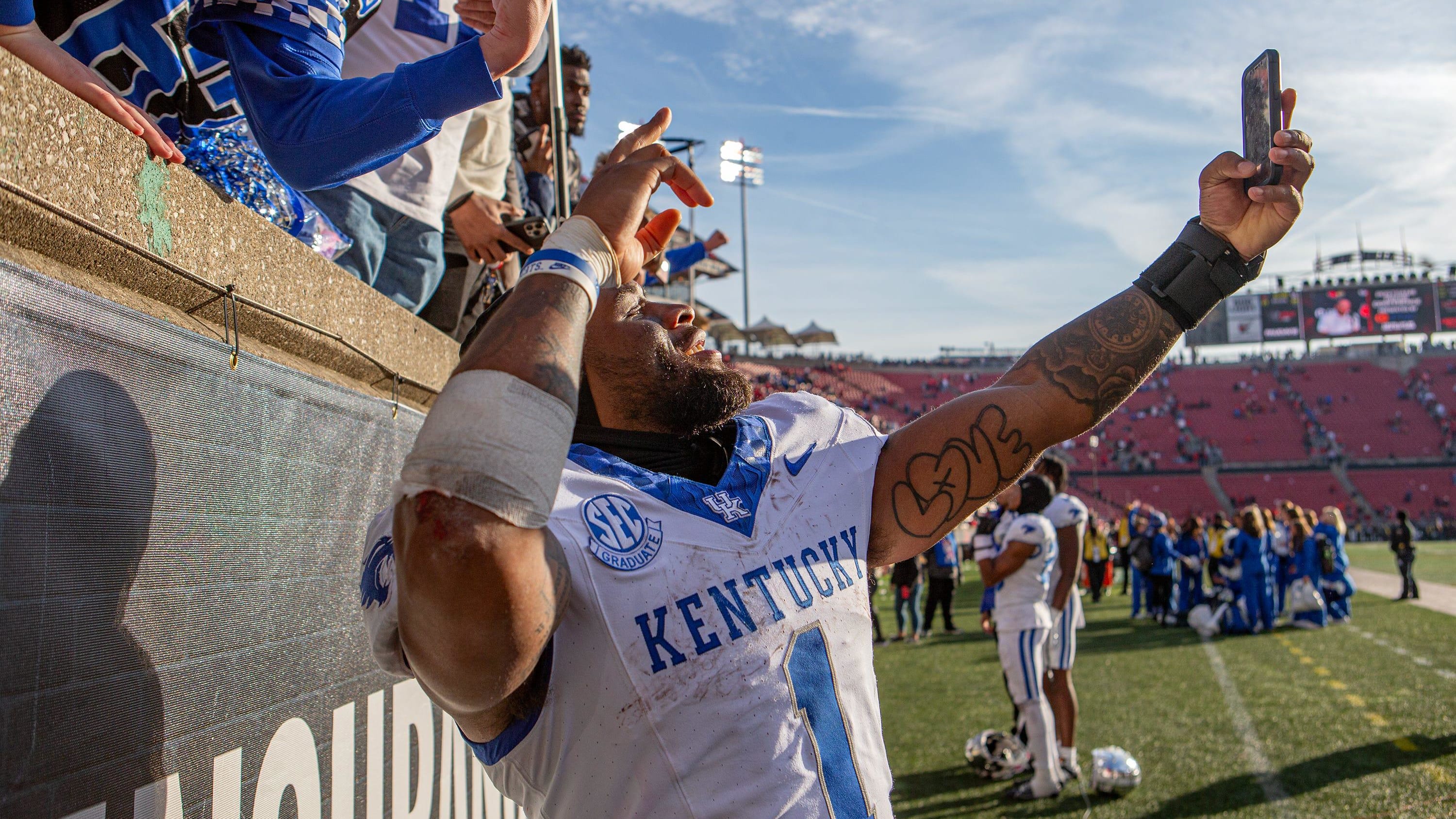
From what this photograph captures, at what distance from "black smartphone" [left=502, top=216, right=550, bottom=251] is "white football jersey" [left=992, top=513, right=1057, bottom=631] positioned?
4.82 metres

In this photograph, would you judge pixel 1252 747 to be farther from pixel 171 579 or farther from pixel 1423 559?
pixel 1423 559

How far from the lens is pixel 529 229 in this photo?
2924 millimetres

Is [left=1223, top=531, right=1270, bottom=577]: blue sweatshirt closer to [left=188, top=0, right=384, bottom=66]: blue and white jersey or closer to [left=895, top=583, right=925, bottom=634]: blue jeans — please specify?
[left=895, top=583, right=925, bottom=634]: blue jeans

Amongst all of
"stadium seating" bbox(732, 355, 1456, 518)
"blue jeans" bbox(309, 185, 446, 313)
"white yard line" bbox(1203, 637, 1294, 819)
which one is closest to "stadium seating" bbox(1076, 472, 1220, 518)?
"stadium seating" bbox(732, 355, 1456, 518)

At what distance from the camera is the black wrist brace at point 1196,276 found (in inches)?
79.2

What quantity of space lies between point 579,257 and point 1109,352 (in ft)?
4.10

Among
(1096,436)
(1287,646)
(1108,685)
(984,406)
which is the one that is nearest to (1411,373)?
(1096,436)

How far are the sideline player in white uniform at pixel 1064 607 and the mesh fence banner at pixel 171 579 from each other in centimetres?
551

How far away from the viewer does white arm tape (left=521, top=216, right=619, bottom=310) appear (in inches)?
53.7

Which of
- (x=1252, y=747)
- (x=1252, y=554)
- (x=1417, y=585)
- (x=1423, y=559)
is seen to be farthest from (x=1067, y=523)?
(x=1423, y=559)

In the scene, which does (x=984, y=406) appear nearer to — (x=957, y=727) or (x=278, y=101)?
(x=278, y=101)

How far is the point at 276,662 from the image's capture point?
197 cm

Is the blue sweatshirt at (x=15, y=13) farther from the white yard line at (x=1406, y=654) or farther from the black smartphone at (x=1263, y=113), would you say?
the white yard line at (x=1406, y=654)

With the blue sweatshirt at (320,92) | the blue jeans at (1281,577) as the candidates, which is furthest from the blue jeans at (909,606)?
the blue sweatshirt at (320,92)
